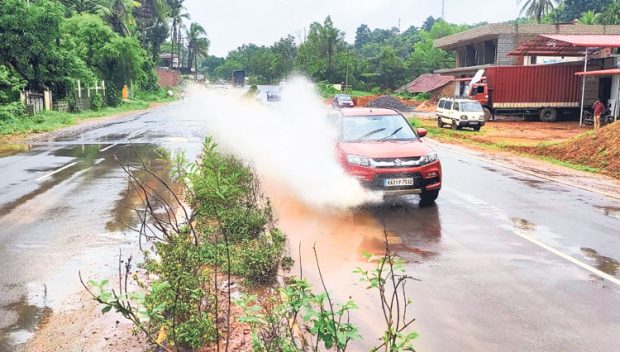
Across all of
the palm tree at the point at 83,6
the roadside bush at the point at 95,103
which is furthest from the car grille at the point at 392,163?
the palm tree at the point at 83,6

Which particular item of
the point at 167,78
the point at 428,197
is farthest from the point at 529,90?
the point at 167,78

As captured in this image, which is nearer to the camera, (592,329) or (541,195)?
(592,329)

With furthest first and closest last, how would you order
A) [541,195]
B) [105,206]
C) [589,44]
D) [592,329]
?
1. [589,44]
2. [541,195]
3. [105,206]
4. [592,329]

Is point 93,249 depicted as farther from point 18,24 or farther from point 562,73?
point 562,73

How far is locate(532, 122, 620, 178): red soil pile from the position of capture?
16.2m

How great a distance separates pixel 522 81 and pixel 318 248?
1220 inches

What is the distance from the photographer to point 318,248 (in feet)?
24.3

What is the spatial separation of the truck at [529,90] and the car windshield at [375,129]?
25.5 m

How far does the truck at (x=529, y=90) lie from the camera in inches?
1351

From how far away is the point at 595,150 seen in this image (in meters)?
17.5

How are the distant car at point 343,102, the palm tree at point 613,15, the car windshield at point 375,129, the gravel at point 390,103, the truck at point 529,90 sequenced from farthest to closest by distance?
the palm tree at point 613,15 < the gravel at point 390,103 < the distant car at point 343,102 < the truck at point 529,90 < the car windshield at point 375,129

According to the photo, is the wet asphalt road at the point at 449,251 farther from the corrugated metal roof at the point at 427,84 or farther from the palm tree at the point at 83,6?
the corrugated metal roof at the point at 427,84

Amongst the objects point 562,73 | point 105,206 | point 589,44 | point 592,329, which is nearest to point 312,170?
point 105,206

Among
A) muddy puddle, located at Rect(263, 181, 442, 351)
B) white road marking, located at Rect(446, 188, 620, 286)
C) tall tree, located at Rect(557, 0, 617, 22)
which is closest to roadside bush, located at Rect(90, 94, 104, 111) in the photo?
muddy puddle, located at Rect(263, 181, 442, 351)
